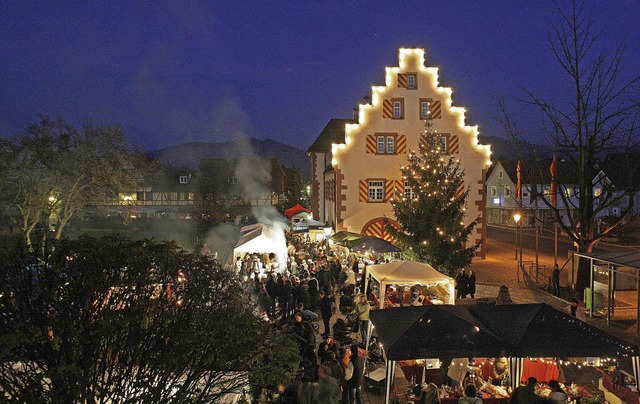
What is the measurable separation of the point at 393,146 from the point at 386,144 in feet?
1.44

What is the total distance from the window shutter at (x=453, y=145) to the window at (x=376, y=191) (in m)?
4.53

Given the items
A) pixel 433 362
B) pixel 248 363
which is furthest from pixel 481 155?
pixel 248 363

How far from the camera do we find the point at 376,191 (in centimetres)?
3197

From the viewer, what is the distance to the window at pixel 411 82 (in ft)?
103

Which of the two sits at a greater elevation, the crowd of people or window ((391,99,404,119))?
window ((391,99,404,119))

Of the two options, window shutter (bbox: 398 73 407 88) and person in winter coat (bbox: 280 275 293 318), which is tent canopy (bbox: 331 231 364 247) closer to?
person in winter coat (bbox: 280 275 293 318)

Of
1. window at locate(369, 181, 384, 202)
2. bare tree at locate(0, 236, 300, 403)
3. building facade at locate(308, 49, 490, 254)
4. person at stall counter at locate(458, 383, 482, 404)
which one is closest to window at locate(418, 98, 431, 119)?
building facade at locate(308, 49, 490, 254)

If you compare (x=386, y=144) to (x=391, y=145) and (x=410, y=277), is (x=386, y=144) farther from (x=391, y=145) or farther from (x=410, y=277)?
(x=410, y=277)

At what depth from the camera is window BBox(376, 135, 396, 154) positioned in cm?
3180

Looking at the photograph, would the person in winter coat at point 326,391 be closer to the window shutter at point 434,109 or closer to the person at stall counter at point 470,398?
the person at stall counter at point 470,398

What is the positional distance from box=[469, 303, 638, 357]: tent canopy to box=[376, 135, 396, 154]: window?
73.5 ft

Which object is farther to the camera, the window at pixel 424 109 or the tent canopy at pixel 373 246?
the window at pixel 424 109

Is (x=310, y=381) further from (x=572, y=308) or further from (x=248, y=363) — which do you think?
(x=572, y=308)

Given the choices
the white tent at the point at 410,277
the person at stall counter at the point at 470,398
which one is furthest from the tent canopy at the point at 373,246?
the person at stall counter at the point at 470,398
